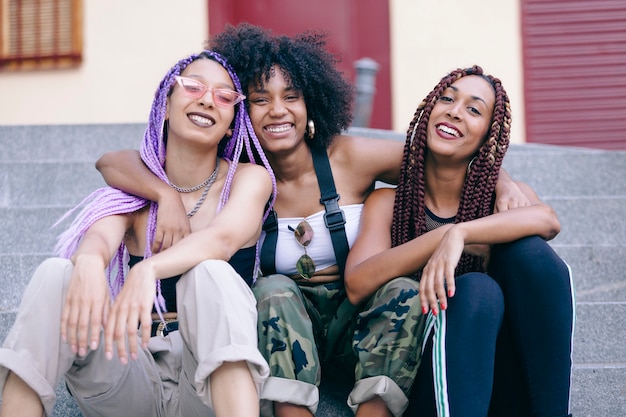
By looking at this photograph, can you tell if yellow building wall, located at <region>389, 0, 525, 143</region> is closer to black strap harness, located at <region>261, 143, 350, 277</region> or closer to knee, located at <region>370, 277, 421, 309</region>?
black strap harness, located at <region>261, 143, 350, 277</region>

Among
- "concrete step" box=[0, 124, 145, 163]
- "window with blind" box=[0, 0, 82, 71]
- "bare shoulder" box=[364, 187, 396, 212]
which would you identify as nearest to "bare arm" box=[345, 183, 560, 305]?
"bare shoulder" box=[364, 187, 396, 212]

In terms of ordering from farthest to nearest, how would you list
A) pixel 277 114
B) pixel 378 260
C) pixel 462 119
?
1. pixel 277 114
2. pixel 462 119
3. pixel 378 260

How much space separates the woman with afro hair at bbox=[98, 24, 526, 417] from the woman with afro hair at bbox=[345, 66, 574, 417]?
12cm

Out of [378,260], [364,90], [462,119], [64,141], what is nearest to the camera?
[378,260]

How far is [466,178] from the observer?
2.89 metres

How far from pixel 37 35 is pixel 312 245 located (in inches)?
164

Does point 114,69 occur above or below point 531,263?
above

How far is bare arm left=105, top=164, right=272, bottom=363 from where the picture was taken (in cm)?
224

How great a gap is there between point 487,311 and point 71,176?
2530 millimetres

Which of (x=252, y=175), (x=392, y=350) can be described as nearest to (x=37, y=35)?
(x=252, y=175)

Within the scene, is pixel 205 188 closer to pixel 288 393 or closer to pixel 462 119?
pixel 288 393

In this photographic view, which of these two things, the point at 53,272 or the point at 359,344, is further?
the point at 359,344

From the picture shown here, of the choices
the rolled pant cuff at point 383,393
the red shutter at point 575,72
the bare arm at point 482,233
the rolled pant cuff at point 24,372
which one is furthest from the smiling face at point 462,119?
the red shutter at point 575,72

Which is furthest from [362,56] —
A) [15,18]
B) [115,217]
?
[115,217]
